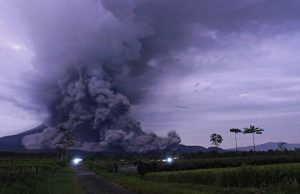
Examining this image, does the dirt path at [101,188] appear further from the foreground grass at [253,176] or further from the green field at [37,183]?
the foreground grass at [253,176]

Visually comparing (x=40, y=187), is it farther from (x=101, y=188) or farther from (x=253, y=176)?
(x=253, y=176)

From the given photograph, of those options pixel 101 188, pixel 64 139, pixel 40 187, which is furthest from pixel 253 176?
pixel 64 139

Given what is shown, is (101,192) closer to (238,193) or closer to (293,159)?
(238,193)

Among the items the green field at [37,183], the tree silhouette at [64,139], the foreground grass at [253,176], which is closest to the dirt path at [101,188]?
the green field at [37,183]

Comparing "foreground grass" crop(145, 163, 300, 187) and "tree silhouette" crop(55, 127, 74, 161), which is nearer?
"foreground grass" crop(145, 163, 300, 187)

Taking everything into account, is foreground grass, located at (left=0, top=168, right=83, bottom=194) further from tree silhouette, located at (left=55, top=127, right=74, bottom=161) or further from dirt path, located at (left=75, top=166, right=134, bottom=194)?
tree silhouette, located at (left=55, top=127, right=74, bottom=161)

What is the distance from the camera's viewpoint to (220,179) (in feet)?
131

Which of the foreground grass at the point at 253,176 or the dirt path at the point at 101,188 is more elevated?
the foreground grass at the point at 253,176

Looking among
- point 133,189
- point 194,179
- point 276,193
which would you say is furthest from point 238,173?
point 276,193

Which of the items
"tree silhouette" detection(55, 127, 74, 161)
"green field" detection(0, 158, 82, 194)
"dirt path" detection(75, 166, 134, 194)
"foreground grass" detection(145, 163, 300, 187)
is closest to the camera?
"green field" detection(0, 158, 82, 194)

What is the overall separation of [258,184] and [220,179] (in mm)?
3701

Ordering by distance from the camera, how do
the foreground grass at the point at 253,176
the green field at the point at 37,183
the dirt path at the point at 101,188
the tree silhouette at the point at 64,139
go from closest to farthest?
1. the green field at the point at 37,183
2. the dirt path at the point at 101,188
3. the foreground grass at the point at 253,176
4. the tree silhouette at the point at 64,139

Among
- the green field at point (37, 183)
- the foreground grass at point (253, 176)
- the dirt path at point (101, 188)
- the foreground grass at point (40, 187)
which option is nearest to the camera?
the foreground grass at point (40, 187)

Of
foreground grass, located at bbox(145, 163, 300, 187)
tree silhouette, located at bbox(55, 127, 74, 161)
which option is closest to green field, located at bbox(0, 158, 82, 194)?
foreground grass, located at bbox(145, 163, 300, 187)
